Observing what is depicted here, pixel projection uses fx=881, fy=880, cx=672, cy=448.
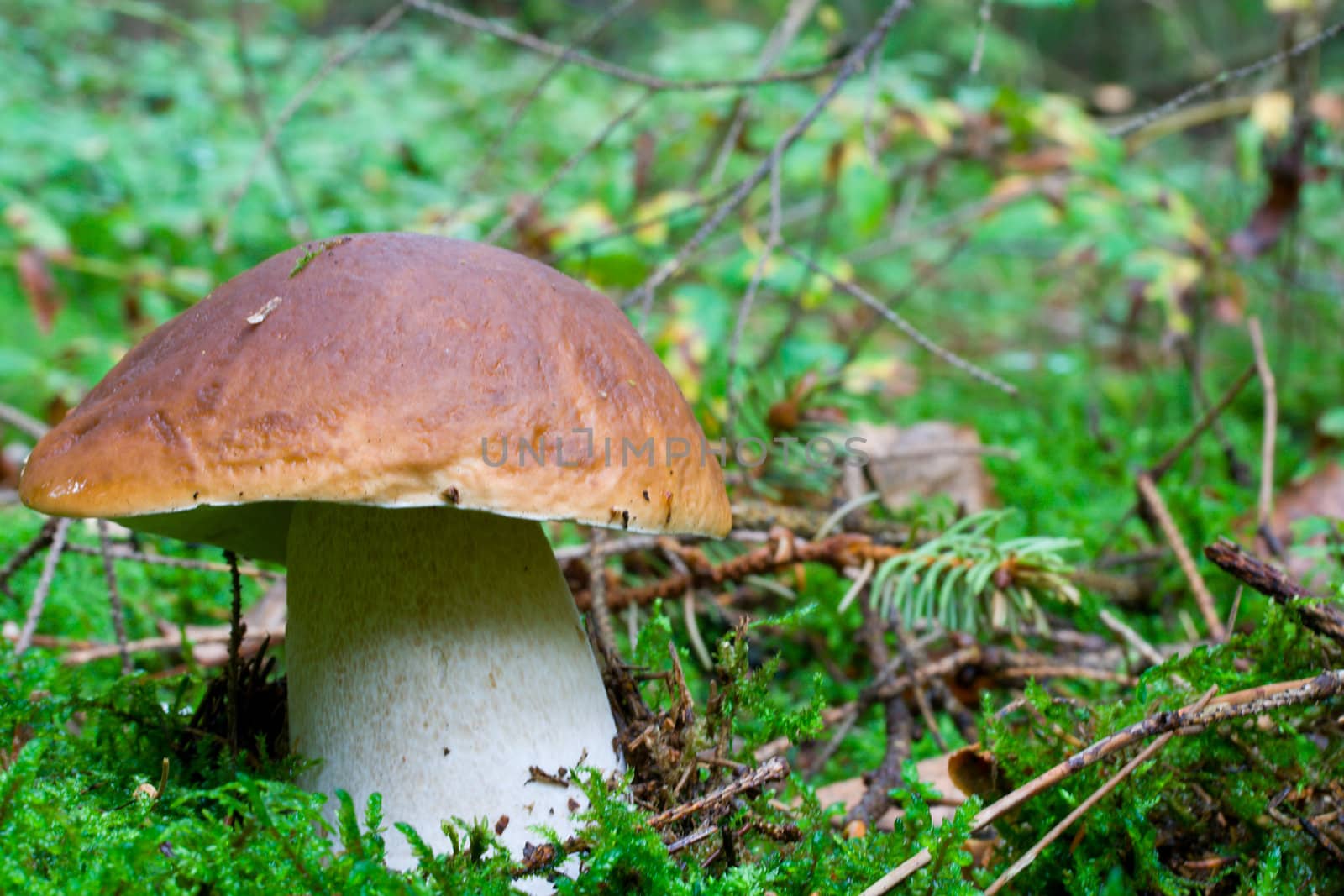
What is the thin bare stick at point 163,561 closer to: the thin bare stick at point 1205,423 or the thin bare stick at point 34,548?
the thin bare stick at point 34,548

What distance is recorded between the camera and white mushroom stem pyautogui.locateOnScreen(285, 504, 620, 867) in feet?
3.65

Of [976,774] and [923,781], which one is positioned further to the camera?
[923,781]

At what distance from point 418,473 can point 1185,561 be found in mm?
1524

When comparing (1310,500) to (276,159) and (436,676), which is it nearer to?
(436,676)

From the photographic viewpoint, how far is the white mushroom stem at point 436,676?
3.65ft

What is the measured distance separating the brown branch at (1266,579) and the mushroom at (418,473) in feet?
2.11

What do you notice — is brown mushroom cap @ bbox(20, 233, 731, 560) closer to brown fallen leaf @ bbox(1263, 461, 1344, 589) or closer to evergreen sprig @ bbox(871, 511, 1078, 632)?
evergreen sprig @ bbox(871, 511, 1078, 632)

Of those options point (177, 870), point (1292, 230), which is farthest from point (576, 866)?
point (1292, 230)

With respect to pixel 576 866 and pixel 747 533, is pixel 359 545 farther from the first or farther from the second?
pixel 747 533

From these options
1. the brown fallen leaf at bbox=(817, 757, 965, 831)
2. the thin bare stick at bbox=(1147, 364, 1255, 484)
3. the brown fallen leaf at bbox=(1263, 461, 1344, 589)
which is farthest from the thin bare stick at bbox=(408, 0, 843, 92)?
the brown fallen leaf at bbox=(1263, 461, 1344, 589)

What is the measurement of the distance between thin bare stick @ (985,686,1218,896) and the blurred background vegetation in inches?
1.9

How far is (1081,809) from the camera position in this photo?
3.36ft

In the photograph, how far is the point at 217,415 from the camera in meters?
0.93

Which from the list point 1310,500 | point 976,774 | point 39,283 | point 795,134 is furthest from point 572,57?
point 39,283
